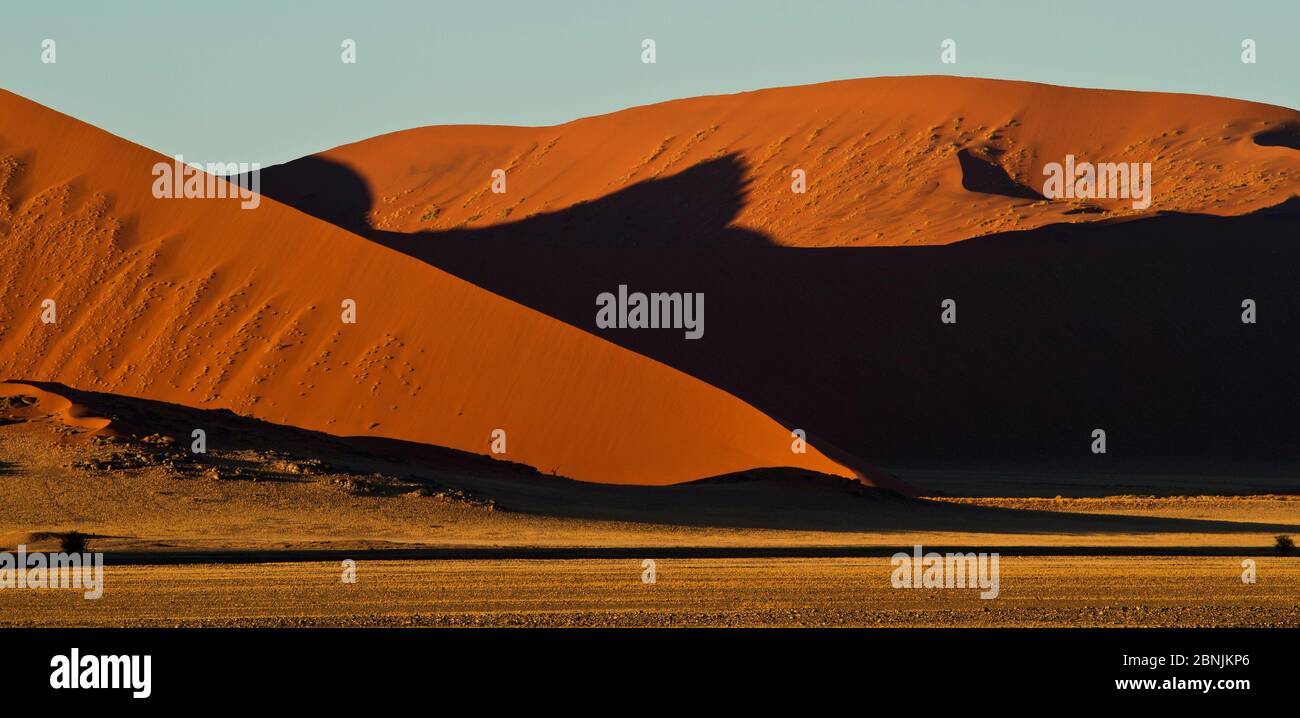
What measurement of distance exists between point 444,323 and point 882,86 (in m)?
60.9

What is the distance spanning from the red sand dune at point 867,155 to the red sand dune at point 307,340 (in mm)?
30297

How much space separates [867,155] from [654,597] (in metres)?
72.7

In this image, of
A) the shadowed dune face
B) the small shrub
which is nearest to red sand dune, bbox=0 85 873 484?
the shadowed dune face

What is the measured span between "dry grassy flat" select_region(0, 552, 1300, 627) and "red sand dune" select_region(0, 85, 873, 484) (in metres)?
15.7

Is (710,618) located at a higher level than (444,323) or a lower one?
lower

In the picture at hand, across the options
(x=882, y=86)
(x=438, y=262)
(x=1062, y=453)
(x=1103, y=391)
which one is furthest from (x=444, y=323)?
(x=882, y=86)

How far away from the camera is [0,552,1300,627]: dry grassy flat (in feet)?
48.8

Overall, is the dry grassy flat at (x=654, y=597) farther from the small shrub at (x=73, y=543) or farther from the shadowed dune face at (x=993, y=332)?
the shadowed dune face at (x=993, y=332)

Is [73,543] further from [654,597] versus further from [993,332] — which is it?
[993,332]

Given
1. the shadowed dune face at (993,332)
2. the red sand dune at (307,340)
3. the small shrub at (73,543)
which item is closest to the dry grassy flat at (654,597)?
the small shrub at (73,543)

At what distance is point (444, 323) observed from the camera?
41.3 meters

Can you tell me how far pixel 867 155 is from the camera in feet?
288
